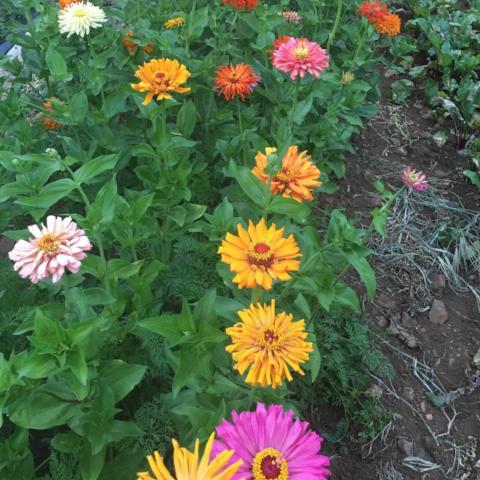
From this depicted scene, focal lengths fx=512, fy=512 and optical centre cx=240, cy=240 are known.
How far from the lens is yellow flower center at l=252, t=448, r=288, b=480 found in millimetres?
928

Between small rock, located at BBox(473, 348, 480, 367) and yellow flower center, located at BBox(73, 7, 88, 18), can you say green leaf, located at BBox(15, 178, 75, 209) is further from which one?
small rock, located at BBox(473, 348, 480, 367)

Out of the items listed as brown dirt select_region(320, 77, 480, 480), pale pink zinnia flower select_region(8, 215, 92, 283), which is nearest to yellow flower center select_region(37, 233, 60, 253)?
pale pink zinnia flower select_region(8, 215, 92, 283)

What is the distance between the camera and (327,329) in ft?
6.28

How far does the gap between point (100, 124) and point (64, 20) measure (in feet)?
1.51

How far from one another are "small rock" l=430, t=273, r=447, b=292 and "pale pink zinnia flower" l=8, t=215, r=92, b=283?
1.84 metres

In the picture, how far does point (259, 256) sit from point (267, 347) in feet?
0.72

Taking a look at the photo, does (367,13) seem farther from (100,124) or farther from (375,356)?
(375,356)

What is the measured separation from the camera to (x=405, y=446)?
1.89 m

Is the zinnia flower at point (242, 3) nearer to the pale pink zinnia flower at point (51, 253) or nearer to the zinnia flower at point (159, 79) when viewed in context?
the zinnia flower at point (159, 79)

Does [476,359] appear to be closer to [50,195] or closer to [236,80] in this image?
[236,80]

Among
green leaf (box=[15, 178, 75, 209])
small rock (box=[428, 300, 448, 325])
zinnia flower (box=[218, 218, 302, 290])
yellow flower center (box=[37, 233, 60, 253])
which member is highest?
zinnia flower (box=[218, 218, 302, 290])

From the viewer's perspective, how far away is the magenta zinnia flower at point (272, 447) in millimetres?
939

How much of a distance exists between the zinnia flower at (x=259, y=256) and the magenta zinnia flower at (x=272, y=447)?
0.29m

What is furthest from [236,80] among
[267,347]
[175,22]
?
[267,347]
